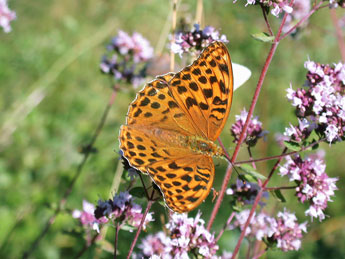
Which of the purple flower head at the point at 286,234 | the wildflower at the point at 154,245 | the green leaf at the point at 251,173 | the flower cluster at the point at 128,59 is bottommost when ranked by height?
the wildflower at the point at 154,245

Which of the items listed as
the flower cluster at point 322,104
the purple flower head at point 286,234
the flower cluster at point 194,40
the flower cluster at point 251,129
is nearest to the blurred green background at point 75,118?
the flower cluster at point 194,40

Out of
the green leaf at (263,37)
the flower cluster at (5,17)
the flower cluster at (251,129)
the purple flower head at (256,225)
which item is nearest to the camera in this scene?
the green leaf at (263,37)

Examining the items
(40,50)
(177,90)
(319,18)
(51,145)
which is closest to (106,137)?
(51,145)

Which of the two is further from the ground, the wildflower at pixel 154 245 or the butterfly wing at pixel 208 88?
the butterfly wing at pixel 208 88

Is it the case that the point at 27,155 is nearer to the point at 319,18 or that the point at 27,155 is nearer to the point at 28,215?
the point at 28,215

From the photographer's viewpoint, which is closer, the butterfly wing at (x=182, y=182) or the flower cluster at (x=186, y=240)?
the butterfly wing at (x=182, y=182)

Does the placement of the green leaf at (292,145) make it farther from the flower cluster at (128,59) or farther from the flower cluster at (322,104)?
the flower cluster at (128,59)

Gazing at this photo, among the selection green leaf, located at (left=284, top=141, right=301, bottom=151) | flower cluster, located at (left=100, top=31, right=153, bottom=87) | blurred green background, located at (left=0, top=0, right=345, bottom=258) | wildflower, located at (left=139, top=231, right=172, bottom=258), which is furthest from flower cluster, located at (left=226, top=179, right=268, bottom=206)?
flower cluster, located at (left=100, top=31, right=153, bottom=87)

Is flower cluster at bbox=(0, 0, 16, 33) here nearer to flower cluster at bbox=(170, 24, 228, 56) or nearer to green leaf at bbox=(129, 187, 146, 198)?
flower cluster at bbox=(170, 24, 228, 56)
